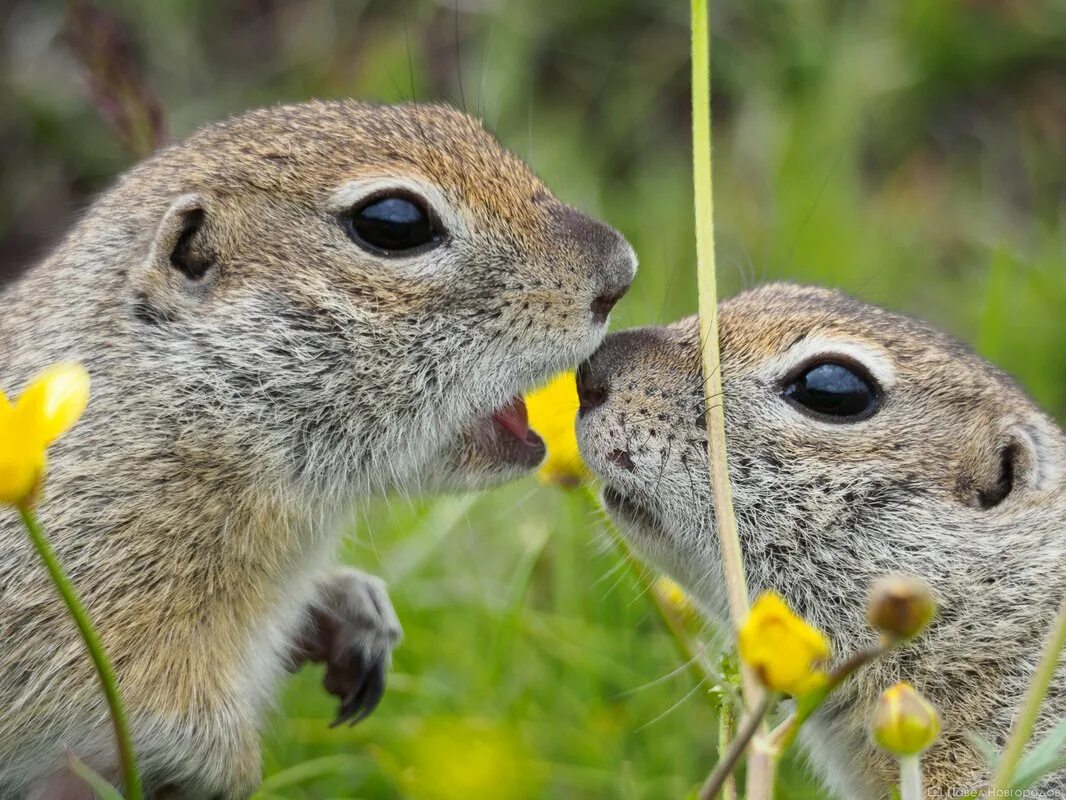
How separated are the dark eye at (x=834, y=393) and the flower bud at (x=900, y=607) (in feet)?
4.48

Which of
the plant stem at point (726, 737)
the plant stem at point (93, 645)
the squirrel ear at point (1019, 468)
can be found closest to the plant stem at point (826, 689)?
the plant stem at point (726, 737)

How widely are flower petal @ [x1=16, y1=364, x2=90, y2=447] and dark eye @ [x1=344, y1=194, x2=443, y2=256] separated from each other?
3.27 ft

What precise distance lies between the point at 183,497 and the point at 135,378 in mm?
315

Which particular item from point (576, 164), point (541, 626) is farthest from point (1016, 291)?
point (541, 626)

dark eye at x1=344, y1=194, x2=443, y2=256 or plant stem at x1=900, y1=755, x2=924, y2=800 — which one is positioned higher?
dark eye at x1=344, y1=194, x2=443, y2=256

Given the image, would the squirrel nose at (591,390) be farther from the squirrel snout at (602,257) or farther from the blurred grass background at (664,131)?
the blurred grass background at (664,131)

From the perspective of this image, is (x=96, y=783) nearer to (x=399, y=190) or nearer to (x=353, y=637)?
(x=353, y=637)

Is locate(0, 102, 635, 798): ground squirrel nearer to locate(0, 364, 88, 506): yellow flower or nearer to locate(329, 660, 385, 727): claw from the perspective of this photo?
locate(329, 660, 385, 727): claw

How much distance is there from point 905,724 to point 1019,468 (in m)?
1.54

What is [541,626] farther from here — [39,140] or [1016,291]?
[39,140]

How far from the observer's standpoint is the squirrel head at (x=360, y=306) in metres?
3.25

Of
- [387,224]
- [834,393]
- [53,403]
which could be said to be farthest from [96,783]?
[834,393]

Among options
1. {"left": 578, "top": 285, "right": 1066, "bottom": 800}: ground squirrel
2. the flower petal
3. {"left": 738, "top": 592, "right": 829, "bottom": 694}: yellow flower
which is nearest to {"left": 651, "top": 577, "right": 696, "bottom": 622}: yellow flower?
{"left": 578, "top": 285, "right": 1066, "bottom": 800}: ground squirrel

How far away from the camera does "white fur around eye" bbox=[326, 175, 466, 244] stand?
3.30 metres
